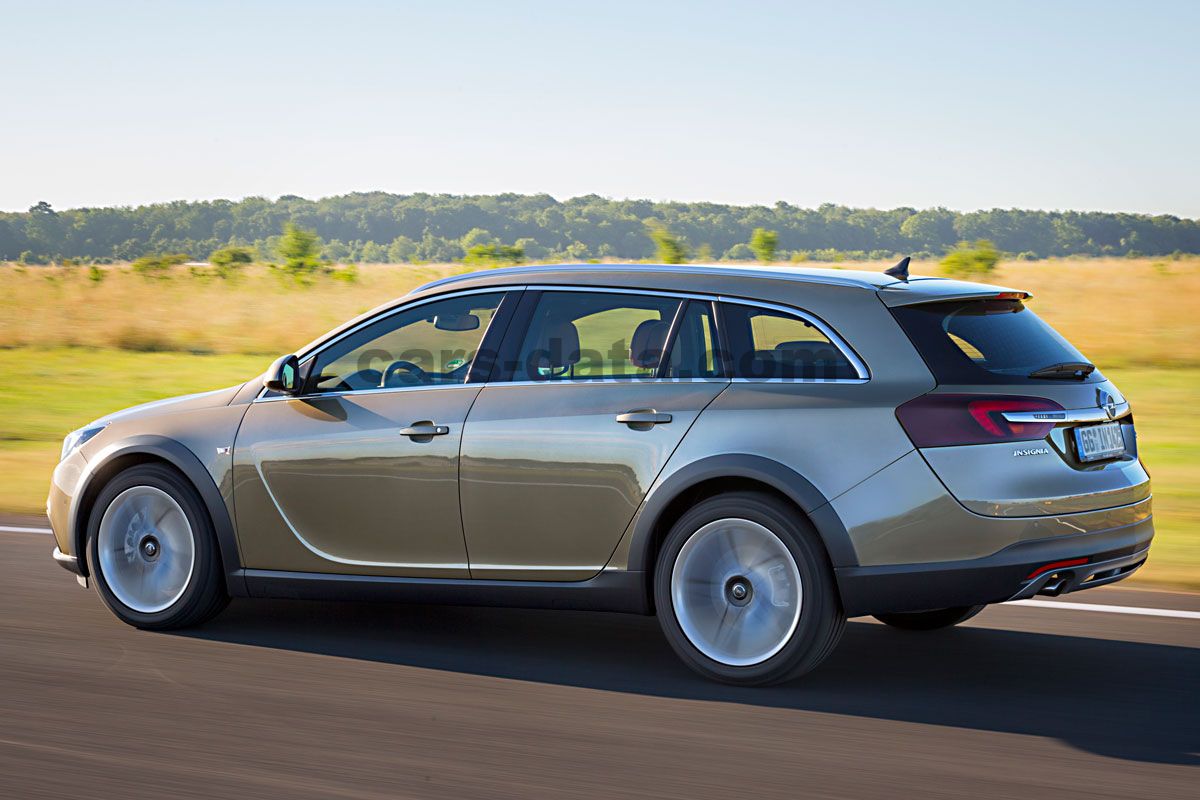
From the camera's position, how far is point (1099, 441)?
204 inches

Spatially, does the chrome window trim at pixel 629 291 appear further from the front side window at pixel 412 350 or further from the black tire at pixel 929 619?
the black tire at pixel 929 619

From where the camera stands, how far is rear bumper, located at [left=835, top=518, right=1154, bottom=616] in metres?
4.87

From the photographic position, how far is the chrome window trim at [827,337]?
5.11 metres

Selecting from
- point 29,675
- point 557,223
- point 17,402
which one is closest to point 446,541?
point 29,675

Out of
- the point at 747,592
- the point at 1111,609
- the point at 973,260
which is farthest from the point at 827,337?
the point at 973,260

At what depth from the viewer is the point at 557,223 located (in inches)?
2068

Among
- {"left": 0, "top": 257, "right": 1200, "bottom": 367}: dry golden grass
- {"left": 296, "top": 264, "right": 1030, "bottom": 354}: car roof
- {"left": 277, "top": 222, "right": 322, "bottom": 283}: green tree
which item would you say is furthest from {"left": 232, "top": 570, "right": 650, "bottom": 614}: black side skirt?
{"left": 277, "top": 222, "right": 322, "bottom": 283}: green tree

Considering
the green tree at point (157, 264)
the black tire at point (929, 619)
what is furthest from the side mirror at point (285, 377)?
the green tree at point (157, 264)

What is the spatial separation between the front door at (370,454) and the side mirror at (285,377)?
47 millimetres

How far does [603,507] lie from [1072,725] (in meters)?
1.82

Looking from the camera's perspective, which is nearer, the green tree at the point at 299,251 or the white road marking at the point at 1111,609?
A: the white road marking at the point at 1111,609

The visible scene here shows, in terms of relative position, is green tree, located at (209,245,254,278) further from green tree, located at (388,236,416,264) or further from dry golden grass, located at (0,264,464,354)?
green tree, located at (388,236,416,264)

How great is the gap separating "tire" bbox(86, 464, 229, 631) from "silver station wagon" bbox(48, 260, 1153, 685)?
11mm

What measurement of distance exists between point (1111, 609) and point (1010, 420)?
226 centimetres
